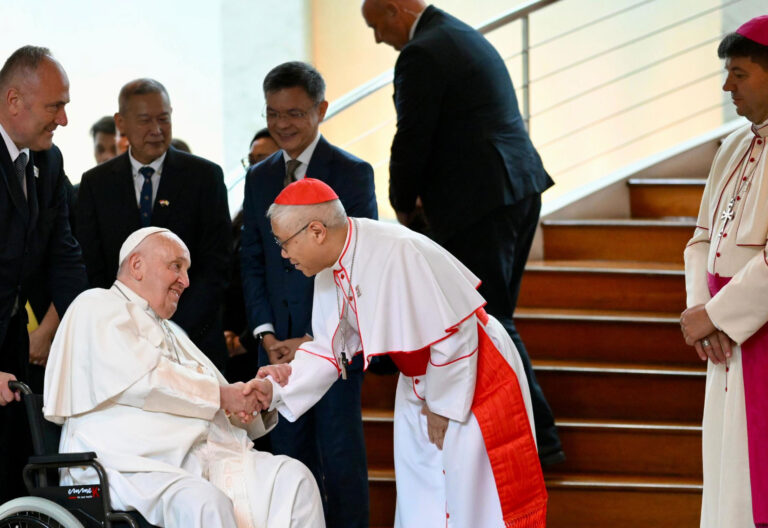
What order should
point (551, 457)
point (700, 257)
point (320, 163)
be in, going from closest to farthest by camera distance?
point (700, 257), point (320, 163), point (551, 457)

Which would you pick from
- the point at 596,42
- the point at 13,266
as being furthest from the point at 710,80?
the point at 13,266

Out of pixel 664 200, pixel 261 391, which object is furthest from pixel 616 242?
pixel 261 391

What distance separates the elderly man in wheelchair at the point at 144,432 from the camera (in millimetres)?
2939

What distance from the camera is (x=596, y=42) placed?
821cm

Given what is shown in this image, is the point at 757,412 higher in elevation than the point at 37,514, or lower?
higher

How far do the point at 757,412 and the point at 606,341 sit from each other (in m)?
2.08

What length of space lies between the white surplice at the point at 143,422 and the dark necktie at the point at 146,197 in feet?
2.73

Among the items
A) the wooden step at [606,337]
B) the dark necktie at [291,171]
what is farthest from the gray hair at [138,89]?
the wooden step at [606,337]

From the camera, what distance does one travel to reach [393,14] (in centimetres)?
432

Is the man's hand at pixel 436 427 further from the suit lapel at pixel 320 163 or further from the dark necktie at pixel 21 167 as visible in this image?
the dark necktie at pixel 21 167

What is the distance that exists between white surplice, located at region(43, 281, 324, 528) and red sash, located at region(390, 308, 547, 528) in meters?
0.55

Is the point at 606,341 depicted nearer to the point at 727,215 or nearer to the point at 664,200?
the point at 664,200

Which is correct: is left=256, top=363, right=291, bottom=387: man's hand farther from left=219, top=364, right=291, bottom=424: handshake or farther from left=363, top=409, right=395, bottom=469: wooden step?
left=363, top=409, right=395, bottom=469: wooden step

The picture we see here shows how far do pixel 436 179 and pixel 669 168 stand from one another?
2599 mm
